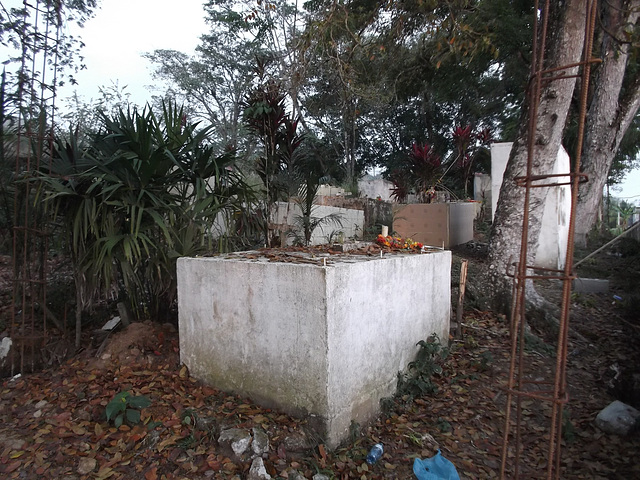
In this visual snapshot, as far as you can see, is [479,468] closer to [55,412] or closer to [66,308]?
[55,412]

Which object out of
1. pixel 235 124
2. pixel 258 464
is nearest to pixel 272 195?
pixel 258 464

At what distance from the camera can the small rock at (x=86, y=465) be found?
2439mm

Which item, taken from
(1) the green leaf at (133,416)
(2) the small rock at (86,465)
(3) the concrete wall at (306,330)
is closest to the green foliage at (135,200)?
(3) the concrete wall at (306,330)

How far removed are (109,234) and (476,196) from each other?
14.0 metres

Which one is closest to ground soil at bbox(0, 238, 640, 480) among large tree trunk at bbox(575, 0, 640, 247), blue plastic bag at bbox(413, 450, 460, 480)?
blue plastic bag at bbox(413, 450, 460, 480)

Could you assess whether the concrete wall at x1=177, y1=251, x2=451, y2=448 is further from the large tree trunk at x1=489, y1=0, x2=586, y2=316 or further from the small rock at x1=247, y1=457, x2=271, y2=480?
the large tree trunk at x1=489, y1=0, x2=586, y2=316

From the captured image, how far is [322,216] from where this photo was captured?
6.89 metres

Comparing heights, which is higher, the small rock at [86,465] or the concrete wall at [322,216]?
the concrete wall at [322,216]

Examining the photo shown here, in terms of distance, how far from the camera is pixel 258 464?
2.37 meters

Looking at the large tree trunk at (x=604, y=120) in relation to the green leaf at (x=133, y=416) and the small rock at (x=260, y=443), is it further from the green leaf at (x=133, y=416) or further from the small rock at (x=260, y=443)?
the green leaf at (x=133, y=416)

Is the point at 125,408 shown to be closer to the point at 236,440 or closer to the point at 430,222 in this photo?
the point at 236,440

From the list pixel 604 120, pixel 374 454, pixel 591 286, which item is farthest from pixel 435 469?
pixel 604 120

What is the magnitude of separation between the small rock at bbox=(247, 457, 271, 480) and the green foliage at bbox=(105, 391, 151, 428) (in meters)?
0.95

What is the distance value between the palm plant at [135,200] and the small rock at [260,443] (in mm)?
1655
